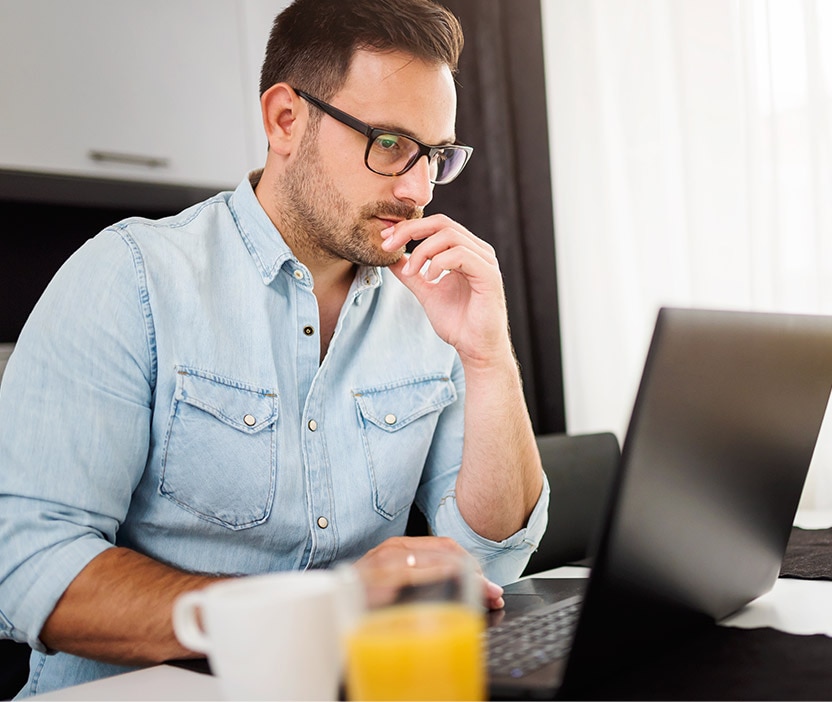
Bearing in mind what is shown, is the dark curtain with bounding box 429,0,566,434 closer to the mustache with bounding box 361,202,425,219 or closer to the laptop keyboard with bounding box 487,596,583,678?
the mustache with bounding box 361,202,425,219

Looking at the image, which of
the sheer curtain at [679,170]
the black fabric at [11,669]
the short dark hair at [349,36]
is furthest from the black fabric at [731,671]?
the sheer curtain at [679,170]

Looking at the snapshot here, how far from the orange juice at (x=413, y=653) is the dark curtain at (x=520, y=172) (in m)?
2.08

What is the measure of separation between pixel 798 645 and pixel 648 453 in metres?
0.28

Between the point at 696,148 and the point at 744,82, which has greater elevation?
the point at 744,82

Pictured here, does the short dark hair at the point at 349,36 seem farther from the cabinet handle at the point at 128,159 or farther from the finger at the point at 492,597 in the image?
the finger at the point at 492,597

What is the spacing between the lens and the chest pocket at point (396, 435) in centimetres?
128

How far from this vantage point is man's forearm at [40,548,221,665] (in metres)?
0.85

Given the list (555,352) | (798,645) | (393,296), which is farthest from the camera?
(555,352)

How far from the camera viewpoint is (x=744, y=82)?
2160 millimetres

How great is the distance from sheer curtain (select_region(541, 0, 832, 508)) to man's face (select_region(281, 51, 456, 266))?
2.85 ft

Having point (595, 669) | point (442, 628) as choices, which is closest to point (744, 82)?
point (595, 669)

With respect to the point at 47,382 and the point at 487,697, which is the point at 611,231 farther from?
the point at 487,697

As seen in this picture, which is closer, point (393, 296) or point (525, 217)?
point (393, 296)

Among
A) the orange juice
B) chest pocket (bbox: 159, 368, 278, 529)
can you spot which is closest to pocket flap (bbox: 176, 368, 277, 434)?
chest pocket (bbox: 159, 368, 278, 529)
